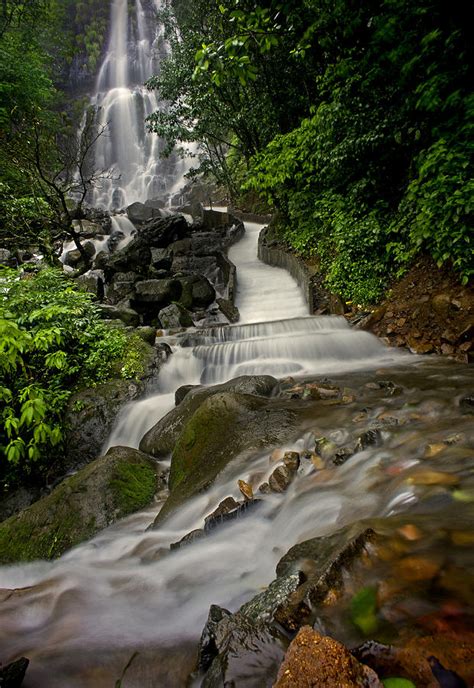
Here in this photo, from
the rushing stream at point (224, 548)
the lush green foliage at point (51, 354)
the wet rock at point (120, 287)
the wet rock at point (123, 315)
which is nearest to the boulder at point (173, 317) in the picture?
the wet rock at point (123, 315)

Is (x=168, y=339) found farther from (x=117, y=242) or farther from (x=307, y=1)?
(x=117, y=242)

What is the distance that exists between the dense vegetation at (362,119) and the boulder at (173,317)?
4002mm

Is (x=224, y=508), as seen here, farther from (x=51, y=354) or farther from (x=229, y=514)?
(x=51, y=354)

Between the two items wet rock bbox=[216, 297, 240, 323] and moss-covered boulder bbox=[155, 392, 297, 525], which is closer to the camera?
moss-covered boulder bbox=[155, 392, 297, 525]

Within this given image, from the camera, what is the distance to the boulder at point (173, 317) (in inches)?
382

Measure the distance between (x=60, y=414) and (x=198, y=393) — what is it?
227 cm

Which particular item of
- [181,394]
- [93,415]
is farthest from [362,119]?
[93,415]

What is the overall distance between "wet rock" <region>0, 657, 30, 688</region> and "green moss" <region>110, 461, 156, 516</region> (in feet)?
6.25

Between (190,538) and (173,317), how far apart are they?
7444 mm

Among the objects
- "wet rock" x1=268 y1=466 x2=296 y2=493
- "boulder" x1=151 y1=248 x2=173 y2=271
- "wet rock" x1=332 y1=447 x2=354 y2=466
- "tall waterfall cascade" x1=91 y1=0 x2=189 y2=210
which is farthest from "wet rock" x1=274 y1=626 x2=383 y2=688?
"tall waterfall cascade" x1=91 y1=0 x2=189 y2=210

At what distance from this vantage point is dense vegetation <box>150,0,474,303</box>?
518 cm

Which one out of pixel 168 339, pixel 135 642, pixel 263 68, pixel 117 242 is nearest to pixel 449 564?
pixel 135 642

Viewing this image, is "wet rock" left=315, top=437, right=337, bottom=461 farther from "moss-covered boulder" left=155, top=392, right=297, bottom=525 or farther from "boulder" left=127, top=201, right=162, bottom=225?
"boulder" left=127, top=201, right=162, bottom=225

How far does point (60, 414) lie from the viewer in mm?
5555
